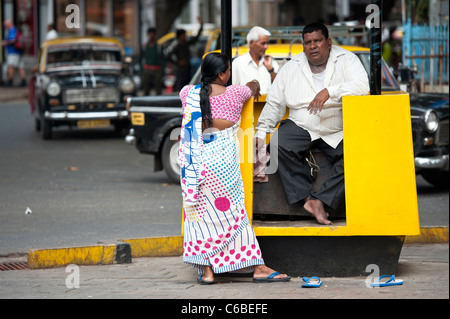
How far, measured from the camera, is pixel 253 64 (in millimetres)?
9617

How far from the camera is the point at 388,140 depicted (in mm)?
6301

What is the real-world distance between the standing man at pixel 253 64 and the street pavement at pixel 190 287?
2877 millimetres

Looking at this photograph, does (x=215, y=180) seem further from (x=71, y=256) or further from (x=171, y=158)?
(x=171, y=158)

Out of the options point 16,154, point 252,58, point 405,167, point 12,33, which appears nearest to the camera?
point 405,167

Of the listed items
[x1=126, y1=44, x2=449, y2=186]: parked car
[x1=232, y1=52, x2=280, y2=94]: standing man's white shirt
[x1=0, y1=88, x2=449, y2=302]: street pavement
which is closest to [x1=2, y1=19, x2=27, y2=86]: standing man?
[x1=126, y1=44, x2=449, y2=186]: parked car

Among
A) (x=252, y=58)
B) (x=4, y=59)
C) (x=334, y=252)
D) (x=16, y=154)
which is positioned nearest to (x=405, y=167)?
(x=334, y=252)

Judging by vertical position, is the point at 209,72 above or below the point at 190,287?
above

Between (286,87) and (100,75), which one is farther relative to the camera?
(100,75)

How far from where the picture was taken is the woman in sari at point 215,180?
6184mm

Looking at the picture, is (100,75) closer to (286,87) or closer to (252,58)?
(252,58)

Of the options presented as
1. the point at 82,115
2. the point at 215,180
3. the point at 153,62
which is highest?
the point at 153,62

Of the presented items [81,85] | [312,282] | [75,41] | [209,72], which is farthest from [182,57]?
[312,282]

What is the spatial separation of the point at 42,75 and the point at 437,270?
11393 mm

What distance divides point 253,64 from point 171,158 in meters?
2.11
